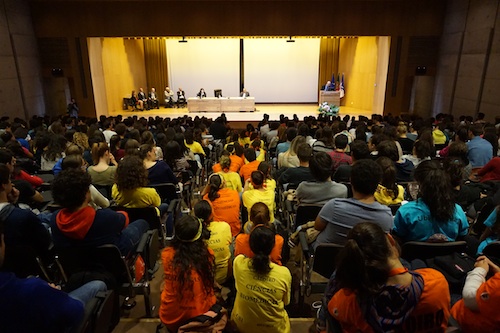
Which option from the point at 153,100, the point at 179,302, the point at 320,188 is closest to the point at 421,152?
the point at 320,188

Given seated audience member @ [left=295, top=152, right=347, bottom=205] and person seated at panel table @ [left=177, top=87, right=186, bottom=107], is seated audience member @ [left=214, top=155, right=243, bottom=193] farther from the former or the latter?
person seated at panel table @ [left=177, top=87, right=186, bottom=107]

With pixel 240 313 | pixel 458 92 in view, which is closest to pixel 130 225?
pixel 240 313

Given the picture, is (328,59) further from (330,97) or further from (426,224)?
(426,224)

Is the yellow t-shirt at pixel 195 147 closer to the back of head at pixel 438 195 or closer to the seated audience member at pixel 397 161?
the seated audience member at pixel 397 161

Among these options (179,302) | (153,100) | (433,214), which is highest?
(153,100)

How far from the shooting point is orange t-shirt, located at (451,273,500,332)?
5.17 ft

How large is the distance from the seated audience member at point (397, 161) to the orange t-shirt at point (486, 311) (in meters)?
2.36

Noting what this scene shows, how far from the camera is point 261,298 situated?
2072mm

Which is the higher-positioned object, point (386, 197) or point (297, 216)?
point (386, 197)

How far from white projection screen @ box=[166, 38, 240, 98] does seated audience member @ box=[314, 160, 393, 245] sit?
46.7ft

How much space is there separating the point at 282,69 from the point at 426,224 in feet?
46.5

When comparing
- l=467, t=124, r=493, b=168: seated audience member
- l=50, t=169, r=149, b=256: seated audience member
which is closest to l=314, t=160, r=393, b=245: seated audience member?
l=50, t=169, r=149, b=256: seated audience member

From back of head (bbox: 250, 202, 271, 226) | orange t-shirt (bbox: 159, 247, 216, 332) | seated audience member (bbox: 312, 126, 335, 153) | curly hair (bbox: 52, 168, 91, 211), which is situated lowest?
orange t-shirt (bbox: 159, 247, 216, 332)

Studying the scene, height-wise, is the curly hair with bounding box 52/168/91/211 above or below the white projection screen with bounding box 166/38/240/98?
below
